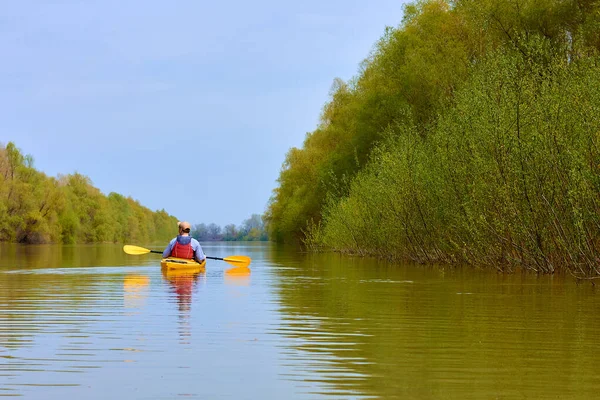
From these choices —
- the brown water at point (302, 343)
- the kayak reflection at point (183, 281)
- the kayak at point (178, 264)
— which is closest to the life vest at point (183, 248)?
the kayak at point (178, 264)

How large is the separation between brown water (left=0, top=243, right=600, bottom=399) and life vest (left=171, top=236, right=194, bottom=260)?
5867 millimetres

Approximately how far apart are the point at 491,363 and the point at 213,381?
249cm

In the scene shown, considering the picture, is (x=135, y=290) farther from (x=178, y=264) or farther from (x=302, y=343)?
(x=302, y=343)

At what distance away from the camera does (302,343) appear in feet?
28.2

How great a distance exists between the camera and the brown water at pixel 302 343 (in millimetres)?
6254

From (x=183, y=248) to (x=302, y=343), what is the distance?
559 inches

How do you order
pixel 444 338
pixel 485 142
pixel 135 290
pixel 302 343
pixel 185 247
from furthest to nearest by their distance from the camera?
1. pixel 185 247
2. pixel 485 142
3. pixel 135 290
4. pixel 444 338
5. pixel 302 343

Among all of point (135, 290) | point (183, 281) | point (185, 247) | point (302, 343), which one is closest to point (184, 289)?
point (135, 290)

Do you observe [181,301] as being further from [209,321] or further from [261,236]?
[261,236]

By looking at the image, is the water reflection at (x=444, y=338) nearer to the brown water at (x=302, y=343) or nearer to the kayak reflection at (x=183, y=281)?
the brown water at (x=302, y=343)

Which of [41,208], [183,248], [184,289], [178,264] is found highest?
[41,208]

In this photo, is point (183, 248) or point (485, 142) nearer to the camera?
point (485, 142)

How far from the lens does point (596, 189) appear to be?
15000 millimetres

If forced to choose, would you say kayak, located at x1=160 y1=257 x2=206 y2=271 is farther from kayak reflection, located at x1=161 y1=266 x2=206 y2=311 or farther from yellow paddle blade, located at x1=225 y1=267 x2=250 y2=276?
yellow paddle blade, located at x1=225 y1=267 x2=250 y2=276
